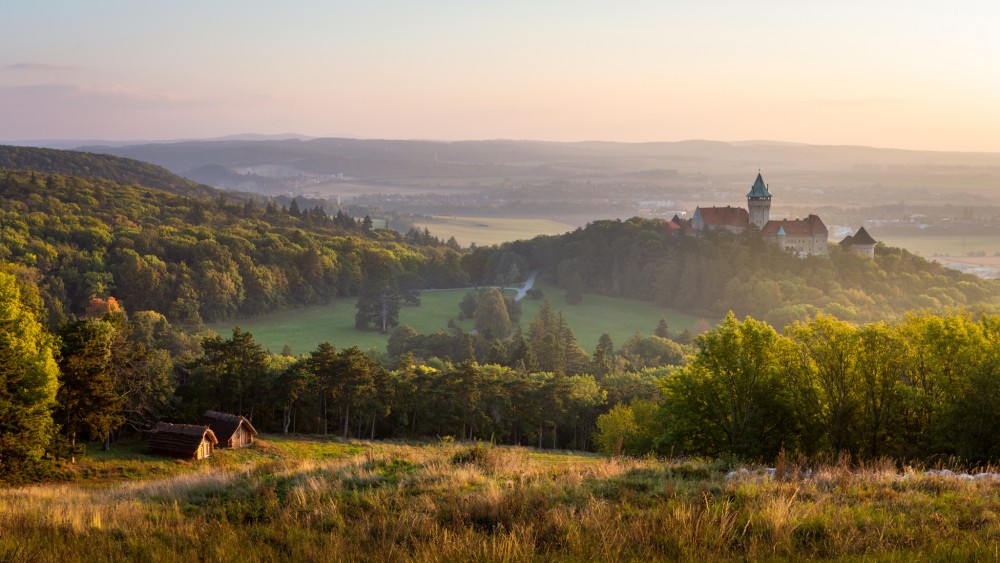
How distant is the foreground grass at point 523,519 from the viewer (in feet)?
23.2

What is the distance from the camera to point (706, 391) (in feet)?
78.9

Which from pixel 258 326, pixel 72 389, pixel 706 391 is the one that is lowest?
pixel 258 326

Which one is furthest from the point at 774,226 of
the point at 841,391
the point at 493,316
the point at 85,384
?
the point at 85,384

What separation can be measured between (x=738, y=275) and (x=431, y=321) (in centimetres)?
4879

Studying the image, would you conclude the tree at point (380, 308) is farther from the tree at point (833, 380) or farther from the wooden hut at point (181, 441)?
the tree at point (833, 380)

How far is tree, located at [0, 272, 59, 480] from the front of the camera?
21.2 metres

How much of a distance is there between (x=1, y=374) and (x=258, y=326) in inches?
2749

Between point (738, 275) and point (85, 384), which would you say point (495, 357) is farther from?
point (738, 275)

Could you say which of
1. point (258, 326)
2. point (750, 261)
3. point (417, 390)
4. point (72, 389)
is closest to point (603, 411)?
point (417, 390)

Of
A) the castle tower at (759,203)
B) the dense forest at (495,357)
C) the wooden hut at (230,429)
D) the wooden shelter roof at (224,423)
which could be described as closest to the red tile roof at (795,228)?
the castle tower at (759,203)

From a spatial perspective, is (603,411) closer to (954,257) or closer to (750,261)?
(750,261)

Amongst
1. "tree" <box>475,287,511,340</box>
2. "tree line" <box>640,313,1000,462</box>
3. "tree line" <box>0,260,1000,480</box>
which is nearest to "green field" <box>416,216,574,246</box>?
"tree" <box>475,287,511,340</box>

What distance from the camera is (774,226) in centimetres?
11062

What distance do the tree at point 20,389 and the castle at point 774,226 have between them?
345ft
